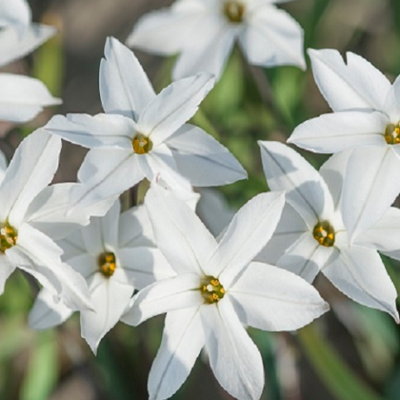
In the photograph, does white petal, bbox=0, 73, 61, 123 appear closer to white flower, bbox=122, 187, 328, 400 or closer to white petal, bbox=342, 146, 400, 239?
white flower, bbox=122, 187, 328, 400

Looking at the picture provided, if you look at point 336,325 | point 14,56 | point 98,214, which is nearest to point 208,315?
point 98,214

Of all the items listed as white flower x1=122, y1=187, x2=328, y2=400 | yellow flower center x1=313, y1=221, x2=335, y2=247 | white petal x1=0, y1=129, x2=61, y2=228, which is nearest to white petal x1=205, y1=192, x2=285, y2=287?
white flower x1=122, y1=187, x2=328, y2=400

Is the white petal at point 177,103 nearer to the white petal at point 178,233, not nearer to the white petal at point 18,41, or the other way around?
the white petal at point 178,233

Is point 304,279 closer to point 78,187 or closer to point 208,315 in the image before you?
point 208,315

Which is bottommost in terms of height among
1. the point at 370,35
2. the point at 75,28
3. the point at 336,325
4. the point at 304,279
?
the point at 336,325

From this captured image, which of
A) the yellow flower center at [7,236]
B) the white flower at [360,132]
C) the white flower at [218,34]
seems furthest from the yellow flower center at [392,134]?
the yellow flower center at [7,236]

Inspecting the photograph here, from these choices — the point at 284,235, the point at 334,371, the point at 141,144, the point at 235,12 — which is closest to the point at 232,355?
the point at 284,235

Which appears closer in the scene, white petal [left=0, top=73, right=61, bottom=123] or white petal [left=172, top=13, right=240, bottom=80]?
white petal [left=0, top=73, right=61, bottom=123]
